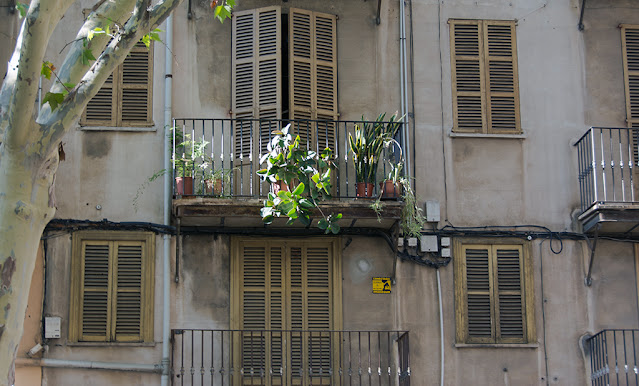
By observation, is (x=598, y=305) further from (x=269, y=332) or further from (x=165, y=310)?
(x=165, y=310)

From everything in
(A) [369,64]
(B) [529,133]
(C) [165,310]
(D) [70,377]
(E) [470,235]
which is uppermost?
(A) [369,64]

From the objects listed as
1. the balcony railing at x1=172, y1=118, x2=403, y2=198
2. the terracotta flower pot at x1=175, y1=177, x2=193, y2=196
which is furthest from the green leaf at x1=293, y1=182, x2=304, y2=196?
the terracotta flower pot at x1=175, y1=177, x2=193, y2=196

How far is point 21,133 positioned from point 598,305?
26.3 feet

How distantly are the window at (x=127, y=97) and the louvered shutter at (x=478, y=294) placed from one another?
4.66 meters

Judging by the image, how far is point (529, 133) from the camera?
14578mm

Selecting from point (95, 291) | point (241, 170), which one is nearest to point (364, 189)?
point (241, 170)

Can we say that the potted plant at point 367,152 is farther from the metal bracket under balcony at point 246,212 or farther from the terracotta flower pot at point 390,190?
the metal bracket under balcony at point 246,212

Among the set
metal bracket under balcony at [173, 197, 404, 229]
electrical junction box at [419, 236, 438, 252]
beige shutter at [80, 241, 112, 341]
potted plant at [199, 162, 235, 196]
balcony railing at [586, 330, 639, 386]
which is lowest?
balcony railing at [586, 330, 639, 386]

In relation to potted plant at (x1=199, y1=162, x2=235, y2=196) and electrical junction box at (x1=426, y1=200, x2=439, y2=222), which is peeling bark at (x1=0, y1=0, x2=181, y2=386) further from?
electrical junction box at (x1=426, y1=200, x2=439, y2=222)

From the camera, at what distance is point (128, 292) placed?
44.6ft

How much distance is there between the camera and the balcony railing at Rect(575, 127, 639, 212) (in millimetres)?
14086

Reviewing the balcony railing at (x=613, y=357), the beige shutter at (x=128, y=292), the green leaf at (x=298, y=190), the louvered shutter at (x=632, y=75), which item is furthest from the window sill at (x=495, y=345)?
the beige shutter at (x=128, y=292)

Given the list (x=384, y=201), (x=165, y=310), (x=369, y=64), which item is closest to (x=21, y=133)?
(x=165, y=310)

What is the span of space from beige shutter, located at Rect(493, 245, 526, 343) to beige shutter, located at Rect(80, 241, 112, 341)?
16.6ft
